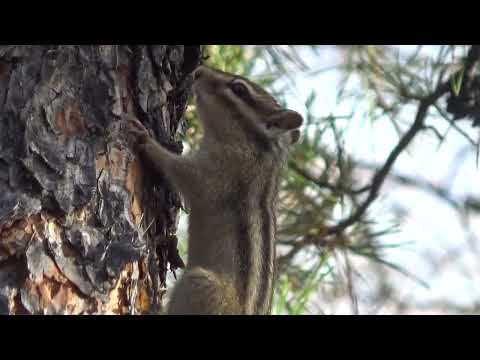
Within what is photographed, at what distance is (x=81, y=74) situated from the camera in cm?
242

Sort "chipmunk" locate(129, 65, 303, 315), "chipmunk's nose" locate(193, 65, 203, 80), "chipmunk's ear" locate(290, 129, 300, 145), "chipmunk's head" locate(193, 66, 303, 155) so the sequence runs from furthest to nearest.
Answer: "chipmunk's ear" locate(290, 129, 300, 145) < "chipmunk's head" locate(193, 66, 303, 155) < "chipmunk's nose" locate(193, 65, 203, 80) < "chipmunk" locate(129, 65, 303, 315)

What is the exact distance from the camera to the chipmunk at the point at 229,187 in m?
2.91

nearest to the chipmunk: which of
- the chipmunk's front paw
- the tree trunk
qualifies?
the chipmunk's front paw

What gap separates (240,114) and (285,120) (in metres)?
0.22

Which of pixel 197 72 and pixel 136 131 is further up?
pixel 197 72

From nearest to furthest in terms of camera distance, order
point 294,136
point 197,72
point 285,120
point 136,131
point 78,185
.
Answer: point 78,185 < point 136,131 < point 197,72 < point 285,120 < point 294,136

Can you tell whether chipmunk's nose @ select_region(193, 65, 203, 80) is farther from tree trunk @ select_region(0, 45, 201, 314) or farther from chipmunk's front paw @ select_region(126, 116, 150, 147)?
chipmunk's front paw @ select_region(126, 116, 150, 147)

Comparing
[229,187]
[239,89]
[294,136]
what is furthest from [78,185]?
[294,136]

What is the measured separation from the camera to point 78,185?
2.25m

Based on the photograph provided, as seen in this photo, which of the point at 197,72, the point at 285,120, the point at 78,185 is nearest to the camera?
the point at 78,185

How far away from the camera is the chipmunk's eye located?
3504 millimetres

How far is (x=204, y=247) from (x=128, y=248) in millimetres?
853

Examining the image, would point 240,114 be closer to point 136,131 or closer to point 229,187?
point 229,187

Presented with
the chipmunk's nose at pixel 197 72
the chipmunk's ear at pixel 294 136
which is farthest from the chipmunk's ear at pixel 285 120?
the chipmunk's nose at pixel 197 72
